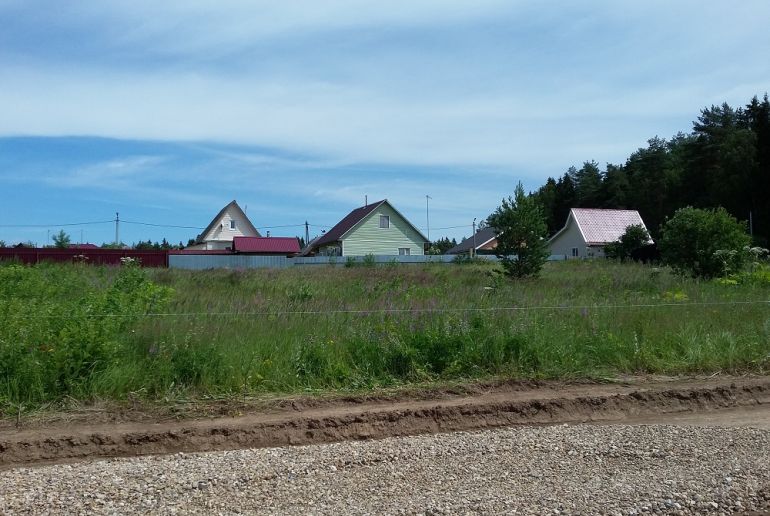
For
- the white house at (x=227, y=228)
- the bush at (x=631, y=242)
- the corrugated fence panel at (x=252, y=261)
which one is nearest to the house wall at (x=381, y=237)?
the corrugated fence panel at (x=252, y=261)

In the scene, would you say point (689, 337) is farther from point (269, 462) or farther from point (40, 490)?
point (40, 490)

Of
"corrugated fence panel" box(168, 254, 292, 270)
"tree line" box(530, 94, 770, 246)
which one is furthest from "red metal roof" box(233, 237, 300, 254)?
"tree line" box(530, 94, 770, 246)

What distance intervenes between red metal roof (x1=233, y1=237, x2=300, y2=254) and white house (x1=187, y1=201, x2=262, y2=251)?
22.9ft

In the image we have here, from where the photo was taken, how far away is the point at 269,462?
542 cm

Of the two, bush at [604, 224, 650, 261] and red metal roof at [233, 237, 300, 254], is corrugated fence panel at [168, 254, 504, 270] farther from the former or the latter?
red metal roof at [233, 237, 300, 254]

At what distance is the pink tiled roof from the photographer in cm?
5575

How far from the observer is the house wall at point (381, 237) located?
4975 cm

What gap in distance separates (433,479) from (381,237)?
45.6 metres

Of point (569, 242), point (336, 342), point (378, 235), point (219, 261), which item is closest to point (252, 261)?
point (219, 261)

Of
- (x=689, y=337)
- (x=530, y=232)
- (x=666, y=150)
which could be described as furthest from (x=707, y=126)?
(x=689, y=337)

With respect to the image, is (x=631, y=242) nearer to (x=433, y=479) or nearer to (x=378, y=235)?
(x=378, y=235)

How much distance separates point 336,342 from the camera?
27.2ft

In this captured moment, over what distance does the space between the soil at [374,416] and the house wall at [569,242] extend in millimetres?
48368

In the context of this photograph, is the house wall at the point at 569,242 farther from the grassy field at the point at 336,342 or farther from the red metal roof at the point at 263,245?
the grassy field at the point at 336,342
